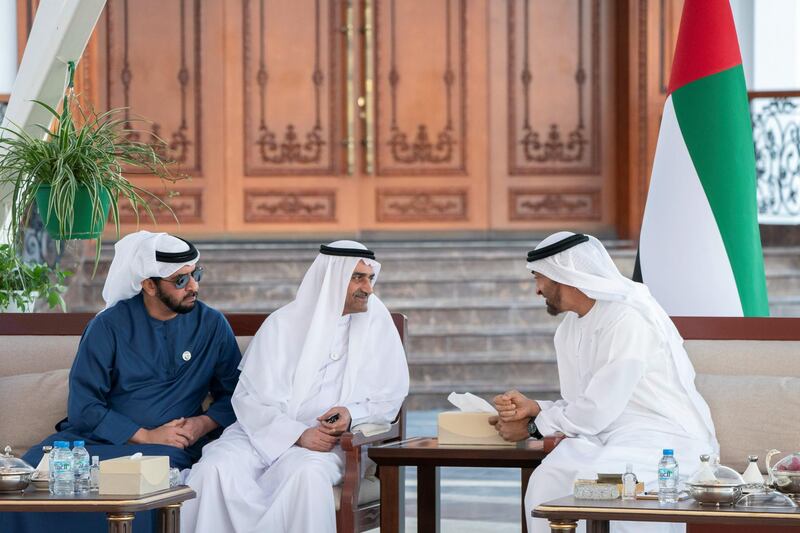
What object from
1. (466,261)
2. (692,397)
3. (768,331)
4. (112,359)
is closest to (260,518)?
(112,359)

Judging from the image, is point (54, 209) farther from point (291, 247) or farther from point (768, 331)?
point (291, 247)

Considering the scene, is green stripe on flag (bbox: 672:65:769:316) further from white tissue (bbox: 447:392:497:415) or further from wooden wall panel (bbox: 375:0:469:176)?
wooden wall panel (bbox: 375:0:469:176)

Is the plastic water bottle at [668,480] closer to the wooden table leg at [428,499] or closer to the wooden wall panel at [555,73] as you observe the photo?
the wooden table leg at [428,499]

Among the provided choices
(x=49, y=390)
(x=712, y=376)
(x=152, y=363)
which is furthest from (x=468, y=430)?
(x=49, y=390)

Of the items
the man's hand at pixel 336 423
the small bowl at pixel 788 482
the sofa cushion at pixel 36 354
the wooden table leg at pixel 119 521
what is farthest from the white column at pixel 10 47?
the small bowl at pixel 788 482

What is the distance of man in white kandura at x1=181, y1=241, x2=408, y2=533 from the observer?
13.9ft

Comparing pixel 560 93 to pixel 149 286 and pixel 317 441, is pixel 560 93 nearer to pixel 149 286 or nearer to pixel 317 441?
pixel 149 286

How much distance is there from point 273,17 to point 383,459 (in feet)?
19.9

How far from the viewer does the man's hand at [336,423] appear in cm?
445

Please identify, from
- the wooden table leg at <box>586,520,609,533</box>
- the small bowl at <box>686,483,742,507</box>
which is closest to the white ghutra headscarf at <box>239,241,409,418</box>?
the wooden table leg at <box>586,520,609,533</box>

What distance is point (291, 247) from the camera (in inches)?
355

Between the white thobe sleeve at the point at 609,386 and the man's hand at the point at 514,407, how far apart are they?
0.13 feet

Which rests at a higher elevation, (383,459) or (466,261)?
(466,261)

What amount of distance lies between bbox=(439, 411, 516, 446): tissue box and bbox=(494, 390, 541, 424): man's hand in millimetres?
75
